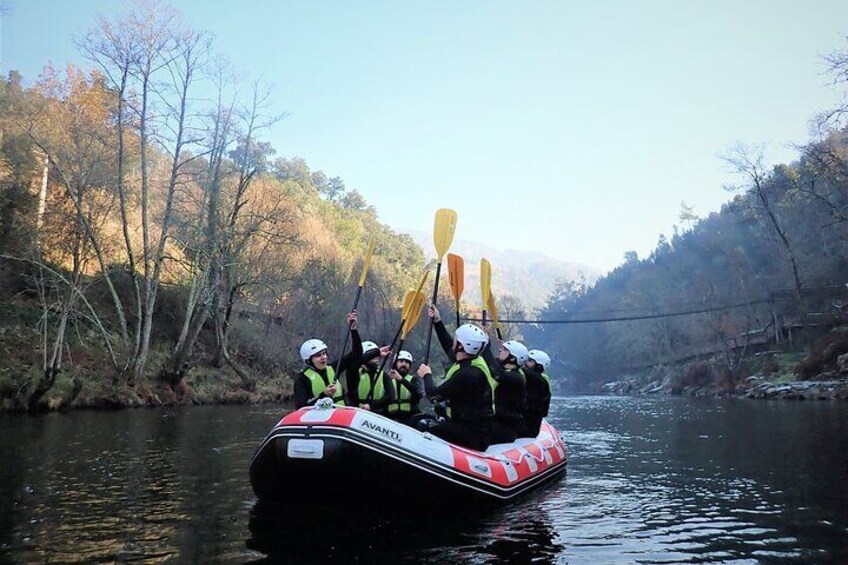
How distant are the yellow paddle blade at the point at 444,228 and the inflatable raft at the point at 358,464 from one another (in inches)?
227

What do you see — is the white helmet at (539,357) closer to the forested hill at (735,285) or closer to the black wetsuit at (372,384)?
the black wetsuit at (372,384)

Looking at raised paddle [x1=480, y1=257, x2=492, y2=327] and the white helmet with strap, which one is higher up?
raised paddle [x1=480, y1=257, x2=492, y2=327]

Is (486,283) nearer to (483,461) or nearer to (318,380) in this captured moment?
→ (318,380)

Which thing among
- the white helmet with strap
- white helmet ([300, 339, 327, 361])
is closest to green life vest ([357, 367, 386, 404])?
white helmet ([300, 339, 327, 361])

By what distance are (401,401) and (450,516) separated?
2.25m

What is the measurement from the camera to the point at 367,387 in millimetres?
8500

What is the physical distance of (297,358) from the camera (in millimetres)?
33719

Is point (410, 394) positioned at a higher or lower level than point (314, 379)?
lower

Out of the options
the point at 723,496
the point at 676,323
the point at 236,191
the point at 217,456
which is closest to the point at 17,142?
the point at 236,191

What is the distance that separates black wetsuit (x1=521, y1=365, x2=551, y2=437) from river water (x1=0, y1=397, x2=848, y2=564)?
0.89m

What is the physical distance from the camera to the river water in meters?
5.16

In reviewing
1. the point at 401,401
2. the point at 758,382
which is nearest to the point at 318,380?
the point at 401,401

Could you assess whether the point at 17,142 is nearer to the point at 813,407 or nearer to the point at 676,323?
the point at 813,407

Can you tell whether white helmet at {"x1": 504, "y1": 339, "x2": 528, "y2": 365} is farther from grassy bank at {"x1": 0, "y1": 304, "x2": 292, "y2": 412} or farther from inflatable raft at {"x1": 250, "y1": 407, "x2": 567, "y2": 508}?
grassy bank at {"x1": 0, "y1": 304, "x2": 292, "y2": 412}
